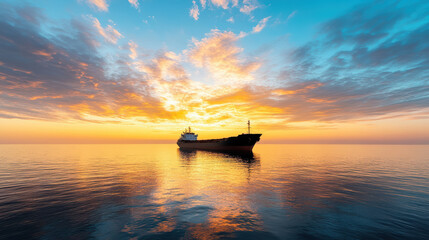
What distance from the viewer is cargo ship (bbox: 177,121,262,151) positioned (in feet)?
219

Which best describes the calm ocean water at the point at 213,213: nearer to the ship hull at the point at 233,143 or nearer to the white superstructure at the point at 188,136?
the ship hull at the point at 233,143

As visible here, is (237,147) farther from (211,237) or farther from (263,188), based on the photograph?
(211,237)

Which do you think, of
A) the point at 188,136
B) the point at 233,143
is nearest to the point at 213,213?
the point at 233,143

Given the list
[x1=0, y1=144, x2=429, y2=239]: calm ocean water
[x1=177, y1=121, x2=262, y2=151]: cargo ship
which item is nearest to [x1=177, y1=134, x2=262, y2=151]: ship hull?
[x1=177, y1=121, x2=262, y2=151]: cargo ship

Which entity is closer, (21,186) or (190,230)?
(190,230)

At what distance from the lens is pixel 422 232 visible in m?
8.02

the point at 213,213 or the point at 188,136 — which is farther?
the point at 188,136

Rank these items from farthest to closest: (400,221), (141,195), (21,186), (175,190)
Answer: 1. (21,186)
2. (175,190)
3. (141,195)
4. (400,221)

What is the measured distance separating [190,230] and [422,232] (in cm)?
1085

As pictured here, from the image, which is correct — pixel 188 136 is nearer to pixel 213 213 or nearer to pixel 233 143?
pixel 233 143

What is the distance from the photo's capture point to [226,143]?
76.1 metres

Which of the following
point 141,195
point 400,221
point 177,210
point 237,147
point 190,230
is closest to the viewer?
point 190,230

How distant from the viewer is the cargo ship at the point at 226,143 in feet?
219

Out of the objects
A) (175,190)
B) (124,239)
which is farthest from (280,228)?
(175,190)
